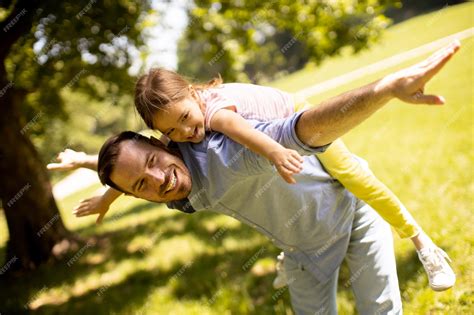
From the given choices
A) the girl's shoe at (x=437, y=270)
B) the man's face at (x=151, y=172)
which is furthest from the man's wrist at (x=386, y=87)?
the girl's shoe at (x=437, y=270)

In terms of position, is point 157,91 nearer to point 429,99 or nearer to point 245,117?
A: point 245,117

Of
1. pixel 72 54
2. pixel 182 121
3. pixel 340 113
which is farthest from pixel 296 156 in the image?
pixel 72 54

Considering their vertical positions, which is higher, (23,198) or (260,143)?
(260,143)

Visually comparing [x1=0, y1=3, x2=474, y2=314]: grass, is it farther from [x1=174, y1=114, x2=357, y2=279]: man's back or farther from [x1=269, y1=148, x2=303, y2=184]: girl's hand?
[x1=269, y1=148, x2=303, y2=184]: girl's hand

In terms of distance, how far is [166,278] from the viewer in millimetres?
4879

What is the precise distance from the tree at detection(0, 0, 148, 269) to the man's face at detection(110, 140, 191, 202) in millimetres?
3617

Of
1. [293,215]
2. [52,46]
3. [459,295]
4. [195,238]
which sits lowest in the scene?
[195,238]

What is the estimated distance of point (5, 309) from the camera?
5.18 m

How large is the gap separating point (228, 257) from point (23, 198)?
369 centimetres

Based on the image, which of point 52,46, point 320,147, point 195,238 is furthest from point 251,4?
point 320,147

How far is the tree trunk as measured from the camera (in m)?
6.28

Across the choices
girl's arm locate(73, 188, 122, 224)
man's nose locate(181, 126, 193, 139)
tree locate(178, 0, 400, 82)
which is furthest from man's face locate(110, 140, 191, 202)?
tree locate(178, 0, 400, 82)

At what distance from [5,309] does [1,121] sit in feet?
9.18

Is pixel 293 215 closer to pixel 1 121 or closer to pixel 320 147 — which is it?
pixel 320 147
